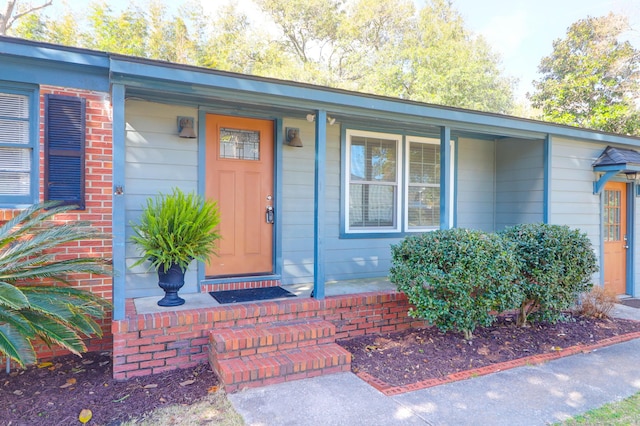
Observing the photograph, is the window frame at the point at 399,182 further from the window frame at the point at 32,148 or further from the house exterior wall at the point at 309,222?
the window frame at the point at 32,148

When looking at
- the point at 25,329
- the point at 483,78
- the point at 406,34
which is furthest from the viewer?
the point at 406,34

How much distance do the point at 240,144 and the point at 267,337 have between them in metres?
2.36

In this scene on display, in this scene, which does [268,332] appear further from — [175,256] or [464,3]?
[464,3]

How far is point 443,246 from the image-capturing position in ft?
12.8

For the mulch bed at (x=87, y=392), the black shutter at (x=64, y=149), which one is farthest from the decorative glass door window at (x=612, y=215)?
the black shutter at (x=64, y=149)

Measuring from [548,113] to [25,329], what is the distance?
14.1 m

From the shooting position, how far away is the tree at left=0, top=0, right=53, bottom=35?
491 inches

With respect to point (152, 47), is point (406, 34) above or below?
above

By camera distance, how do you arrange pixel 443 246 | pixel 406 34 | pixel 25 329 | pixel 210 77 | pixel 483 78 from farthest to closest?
pixel 406 34
pixel 483 78
pixel 443 246
pixel 210 77
pixel 25 329

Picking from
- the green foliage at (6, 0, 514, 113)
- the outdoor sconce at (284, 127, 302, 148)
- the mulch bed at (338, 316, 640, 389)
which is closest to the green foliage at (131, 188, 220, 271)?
the outdoor sconce at (284, 127, 302, 148)

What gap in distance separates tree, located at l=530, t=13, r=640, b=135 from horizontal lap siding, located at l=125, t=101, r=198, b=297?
11717mm

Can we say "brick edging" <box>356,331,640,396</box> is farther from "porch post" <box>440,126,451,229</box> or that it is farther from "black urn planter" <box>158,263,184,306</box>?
"black urn planter" <box>158,263,184,306</box>

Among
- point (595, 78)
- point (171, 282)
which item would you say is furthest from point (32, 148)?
point (595, 78)

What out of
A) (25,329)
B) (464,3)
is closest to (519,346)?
(25,329)
